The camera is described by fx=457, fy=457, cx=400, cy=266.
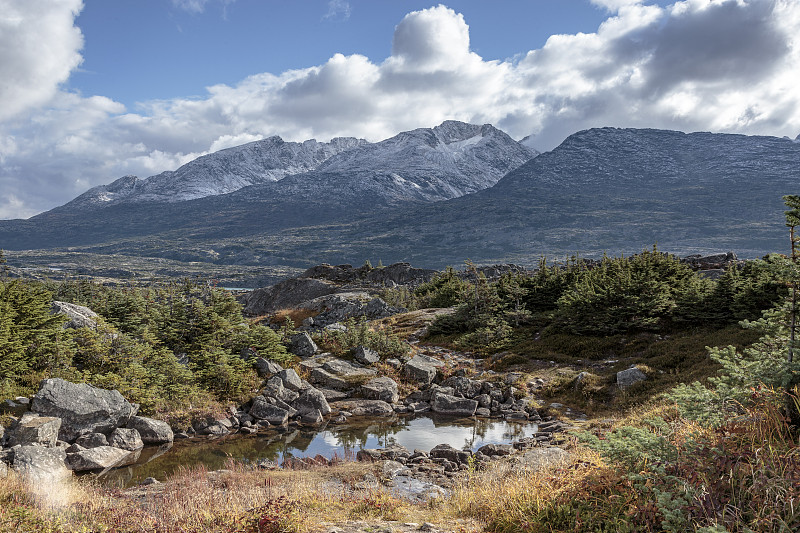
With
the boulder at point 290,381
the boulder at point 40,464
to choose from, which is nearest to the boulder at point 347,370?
the boulder at point 290,381

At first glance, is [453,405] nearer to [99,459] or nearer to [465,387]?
[465,387]

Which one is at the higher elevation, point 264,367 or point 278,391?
point 264,367

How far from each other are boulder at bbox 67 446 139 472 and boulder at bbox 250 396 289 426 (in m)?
5.83

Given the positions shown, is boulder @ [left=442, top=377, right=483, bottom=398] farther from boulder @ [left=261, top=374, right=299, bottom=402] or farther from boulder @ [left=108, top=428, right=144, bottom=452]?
boulder @ [left=108, top=428, right=144, bottom=452]

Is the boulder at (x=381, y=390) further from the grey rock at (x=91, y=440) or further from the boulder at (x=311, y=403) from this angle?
the grey rock at (x=91, y=440)

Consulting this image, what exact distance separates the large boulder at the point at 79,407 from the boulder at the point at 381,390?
1166cm

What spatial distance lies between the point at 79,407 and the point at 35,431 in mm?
2216

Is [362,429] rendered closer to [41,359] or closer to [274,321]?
[41,359]

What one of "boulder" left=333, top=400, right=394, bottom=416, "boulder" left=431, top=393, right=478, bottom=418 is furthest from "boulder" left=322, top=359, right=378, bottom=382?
"boulder" left=431, top=393, right=478, bottom=418

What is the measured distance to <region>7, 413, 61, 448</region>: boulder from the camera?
1522 centimetres

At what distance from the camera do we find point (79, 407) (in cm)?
1750

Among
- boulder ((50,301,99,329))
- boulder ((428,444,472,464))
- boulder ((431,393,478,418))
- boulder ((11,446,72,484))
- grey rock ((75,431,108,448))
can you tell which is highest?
boulder ((50,301,99,329))

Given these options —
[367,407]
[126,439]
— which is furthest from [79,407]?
[367,407]

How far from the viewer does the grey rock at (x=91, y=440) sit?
1673 cm
